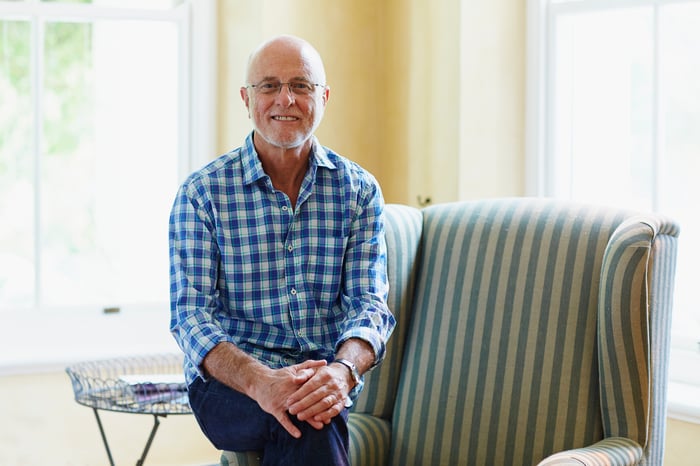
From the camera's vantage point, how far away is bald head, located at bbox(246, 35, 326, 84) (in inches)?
80.1

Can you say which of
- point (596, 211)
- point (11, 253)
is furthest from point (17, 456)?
point (596, 211)

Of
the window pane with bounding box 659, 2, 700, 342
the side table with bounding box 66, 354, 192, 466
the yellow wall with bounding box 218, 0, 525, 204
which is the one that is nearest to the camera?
the side table with bounding box 66, 354, 192, 466

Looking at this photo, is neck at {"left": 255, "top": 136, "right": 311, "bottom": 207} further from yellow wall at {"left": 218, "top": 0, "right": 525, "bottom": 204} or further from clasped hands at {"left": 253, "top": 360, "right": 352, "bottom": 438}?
yellow wall at {"left": 218, "top": 0, "right": 525, "bottom": 204}

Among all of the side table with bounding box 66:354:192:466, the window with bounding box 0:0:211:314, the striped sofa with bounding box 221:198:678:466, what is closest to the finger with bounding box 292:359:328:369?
the striped sofa with bounding box 221:198:678:466

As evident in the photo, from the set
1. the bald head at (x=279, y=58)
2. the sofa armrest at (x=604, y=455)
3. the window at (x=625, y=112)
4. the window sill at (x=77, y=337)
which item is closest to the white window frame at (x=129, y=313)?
the window sill at (x=77, y=337)

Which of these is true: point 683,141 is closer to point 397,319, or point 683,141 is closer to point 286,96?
point 397,319

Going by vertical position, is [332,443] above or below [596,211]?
below

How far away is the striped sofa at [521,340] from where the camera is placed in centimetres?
195

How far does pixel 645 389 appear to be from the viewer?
1.94m

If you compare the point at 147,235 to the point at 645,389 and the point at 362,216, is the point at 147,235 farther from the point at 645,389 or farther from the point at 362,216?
the point at 645,389

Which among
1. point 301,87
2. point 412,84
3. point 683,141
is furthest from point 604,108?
point 301,87

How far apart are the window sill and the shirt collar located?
52.0 inches

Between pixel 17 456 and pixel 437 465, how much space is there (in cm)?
156

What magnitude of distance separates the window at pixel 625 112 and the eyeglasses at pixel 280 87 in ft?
4.16
